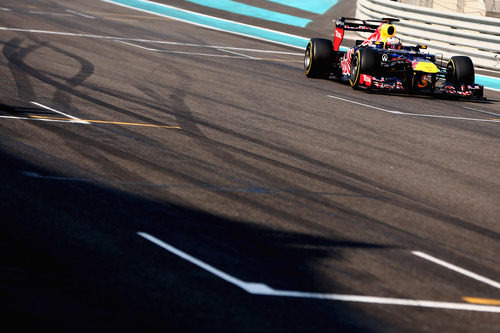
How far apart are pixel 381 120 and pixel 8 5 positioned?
18314mm

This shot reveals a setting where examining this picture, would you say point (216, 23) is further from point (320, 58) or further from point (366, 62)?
point (366, 62)

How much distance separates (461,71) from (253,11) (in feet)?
61.9

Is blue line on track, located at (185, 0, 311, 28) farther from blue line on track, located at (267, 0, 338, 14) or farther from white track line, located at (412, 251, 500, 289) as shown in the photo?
white track line, located at (412, 251, 500, 289)

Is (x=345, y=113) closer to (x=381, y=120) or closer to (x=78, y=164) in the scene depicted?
(x=381, y=120)

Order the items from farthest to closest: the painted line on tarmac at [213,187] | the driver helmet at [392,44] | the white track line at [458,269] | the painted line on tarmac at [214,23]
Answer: the painted line on tarmac at [214,23] < the driver helmet at [392,44] < the painted line on tarmac at [213,187] < the white track line at [458,269]

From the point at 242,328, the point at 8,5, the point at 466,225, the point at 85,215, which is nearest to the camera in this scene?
the point at 242,328

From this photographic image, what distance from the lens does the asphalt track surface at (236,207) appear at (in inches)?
202

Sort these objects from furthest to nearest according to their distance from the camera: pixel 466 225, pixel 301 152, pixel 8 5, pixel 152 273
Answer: pixel 8 5, pixel 301 152, pixel 466 225, pixel 152 273

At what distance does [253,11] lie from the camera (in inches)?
1359

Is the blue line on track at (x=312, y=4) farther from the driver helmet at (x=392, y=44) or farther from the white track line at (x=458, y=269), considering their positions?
the white track line at (x=458, y=269)

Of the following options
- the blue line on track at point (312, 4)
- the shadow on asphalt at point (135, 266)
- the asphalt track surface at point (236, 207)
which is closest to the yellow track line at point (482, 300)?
the asphalt track surface at point (236, 207)

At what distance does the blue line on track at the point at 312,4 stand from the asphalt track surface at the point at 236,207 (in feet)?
71.9

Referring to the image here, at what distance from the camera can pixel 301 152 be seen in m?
10.2

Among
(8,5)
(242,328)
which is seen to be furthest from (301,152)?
(8,5)
